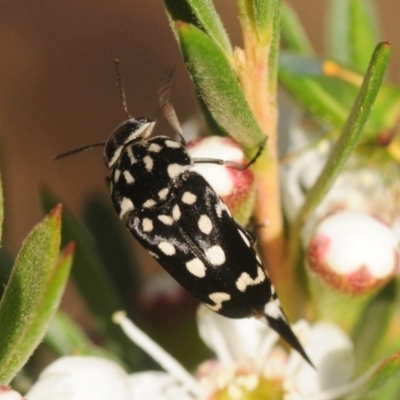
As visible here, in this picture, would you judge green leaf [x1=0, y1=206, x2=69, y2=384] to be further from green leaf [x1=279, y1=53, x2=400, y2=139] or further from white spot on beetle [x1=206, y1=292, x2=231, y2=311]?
green leaf [x1=279, y1=53, x2=400, y2=139]

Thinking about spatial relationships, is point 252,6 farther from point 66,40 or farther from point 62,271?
point 66,40

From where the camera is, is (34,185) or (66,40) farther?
(66,40)

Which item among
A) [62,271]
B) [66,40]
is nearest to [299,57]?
[62,271]

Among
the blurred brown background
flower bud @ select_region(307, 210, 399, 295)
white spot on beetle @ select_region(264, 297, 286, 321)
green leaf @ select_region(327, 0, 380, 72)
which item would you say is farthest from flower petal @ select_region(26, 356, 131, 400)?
the blurred brown background

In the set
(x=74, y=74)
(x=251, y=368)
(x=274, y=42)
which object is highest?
(x=274, y=42)

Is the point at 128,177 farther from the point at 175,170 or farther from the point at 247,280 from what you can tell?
the point at 247,280

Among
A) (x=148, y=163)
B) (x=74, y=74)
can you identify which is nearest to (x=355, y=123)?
(x=148, y=163)

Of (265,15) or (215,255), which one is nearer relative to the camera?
(265,15)
